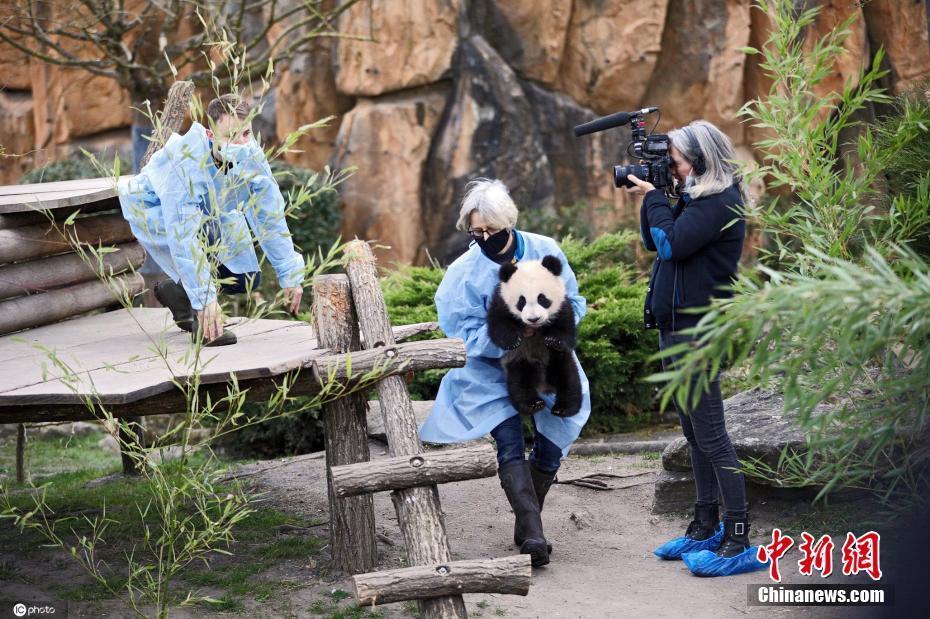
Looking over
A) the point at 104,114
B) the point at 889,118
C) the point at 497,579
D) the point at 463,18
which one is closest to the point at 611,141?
the point at 463,18

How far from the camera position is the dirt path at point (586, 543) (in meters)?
3.88

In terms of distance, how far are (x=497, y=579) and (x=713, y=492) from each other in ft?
4.25

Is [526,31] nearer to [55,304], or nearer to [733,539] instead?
[55,304]

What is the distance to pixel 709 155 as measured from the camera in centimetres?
394

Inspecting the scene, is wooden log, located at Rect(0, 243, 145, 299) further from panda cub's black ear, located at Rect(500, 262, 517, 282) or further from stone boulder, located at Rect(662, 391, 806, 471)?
stone boulder, located at Rect(662, 391, 806, 471)

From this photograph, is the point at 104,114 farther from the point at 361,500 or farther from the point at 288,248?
the point at 361,500

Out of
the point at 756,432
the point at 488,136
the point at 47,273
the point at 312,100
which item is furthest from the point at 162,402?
the point at 312,100

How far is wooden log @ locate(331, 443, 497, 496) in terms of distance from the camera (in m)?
3.67

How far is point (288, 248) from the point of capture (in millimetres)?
4652

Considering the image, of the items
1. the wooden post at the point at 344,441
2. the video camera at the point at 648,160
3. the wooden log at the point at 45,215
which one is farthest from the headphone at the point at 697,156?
the wooden log at the point at 45,215

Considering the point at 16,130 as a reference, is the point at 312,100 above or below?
above

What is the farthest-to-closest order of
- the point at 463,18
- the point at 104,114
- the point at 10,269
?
1. the point at 104,114
2. the point at 463,18
3. the point at 10,269

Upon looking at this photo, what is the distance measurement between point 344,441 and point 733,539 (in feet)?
5.54

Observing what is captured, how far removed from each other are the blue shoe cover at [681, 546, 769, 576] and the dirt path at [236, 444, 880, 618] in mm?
34
